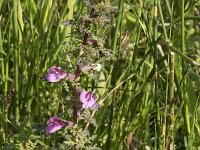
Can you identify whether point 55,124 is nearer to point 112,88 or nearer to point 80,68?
point 80,68

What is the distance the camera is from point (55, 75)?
1144 millimetres

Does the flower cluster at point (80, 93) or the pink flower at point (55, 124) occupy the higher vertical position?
the flower cluster at point (80, 93)

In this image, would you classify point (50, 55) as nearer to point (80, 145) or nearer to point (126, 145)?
point (126, 145)

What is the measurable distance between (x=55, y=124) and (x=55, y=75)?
0.39ft

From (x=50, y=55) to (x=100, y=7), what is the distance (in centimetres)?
65

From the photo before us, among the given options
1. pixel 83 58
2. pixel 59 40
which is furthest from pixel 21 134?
pixel 59 40

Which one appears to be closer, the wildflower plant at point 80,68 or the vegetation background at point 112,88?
the wildflower plant at point 80,68

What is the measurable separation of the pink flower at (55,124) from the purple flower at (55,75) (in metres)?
0.10

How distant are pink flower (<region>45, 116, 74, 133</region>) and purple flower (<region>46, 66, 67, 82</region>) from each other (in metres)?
0.10

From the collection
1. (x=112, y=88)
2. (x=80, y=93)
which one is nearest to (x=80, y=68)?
(x=80, y=93)

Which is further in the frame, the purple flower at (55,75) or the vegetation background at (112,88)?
the vegetation background at (112,88)

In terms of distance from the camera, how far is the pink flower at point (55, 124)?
3.88ft

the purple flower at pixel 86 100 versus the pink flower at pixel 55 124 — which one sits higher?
the purple flower at pixel 86 100

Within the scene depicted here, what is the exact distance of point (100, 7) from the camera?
3.63 ft
